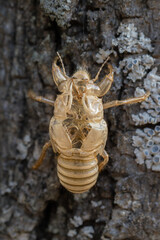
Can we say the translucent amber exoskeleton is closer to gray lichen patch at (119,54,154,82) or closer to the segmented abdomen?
the segmented abdomen

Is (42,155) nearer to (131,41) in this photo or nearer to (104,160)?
(104,160)

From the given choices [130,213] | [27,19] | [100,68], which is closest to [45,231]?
[130,213]

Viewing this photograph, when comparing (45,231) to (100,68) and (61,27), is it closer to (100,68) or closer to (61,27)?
(100,68)

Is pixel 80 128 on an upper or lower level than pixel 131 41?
lower

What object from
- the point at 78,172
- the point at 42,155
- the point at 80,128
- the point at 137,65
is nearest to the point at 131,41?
the point at 137,65

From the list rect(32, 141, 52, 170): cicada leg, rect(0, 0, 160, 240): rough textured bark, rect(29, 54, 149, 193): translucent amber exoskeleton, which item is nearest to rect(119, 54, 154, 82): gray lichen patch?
rect(0, 0, 160, 240): rough textured bark
